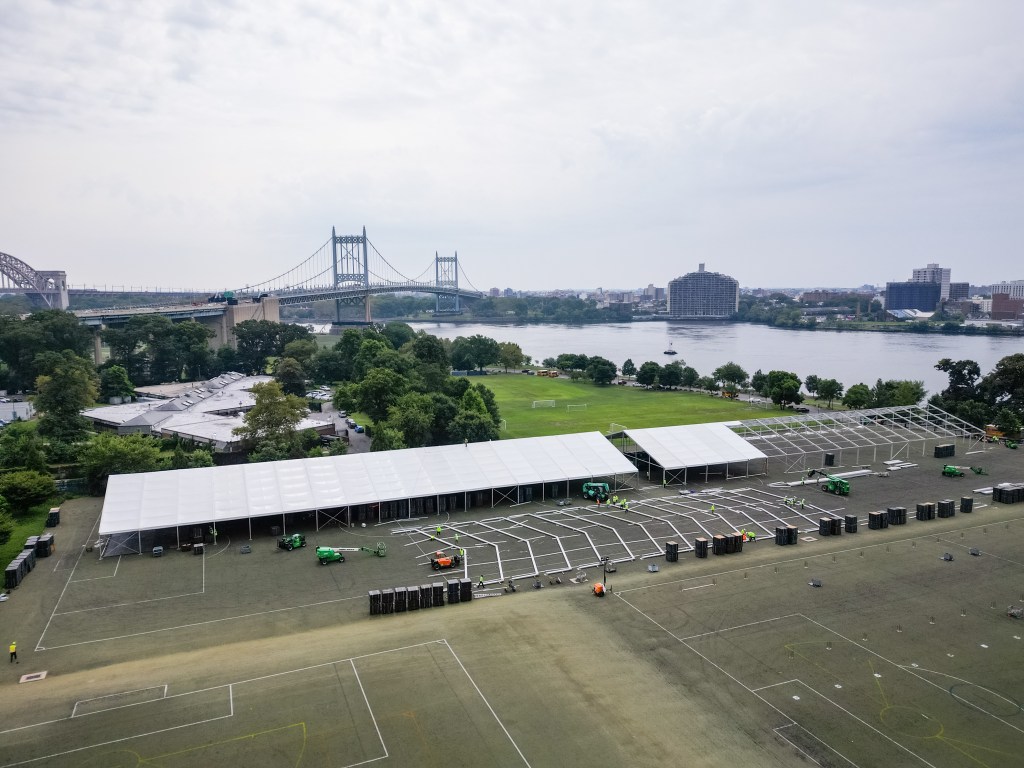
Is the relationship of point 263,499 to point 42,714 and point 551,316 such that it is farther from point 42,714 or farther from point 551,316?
point 551,316

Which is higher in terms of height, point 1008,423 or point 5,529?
point 1008,423

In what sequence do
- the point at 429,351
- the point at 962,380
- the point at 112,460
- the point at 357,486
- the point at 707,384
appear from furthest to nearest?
1. the point at 707,384
2. the point at 429,351
3. the point at 962,380
4. the point at 112,460
5. the point at 357,486

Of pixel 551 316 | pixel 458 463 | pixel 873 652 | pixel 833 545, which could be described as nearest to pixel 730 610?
pixel 873 652

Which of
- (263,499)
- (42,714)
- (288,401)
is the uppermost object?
(288,401)

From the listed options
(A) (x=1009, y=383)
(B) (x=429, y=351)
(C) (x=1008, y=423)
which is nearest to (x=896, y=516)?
(C) (x=1008, y=423)

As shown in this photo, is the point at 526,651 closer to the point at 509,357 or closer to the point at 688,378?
the point at 688,378

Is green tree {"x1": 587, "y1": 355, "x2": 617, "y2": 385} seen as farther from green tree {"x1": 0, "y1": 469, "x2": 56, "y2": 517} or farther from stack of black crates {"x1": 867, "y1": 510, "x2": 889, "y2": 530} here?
green tree {"x1": 0, "y1": 469, "x2": 56, "y2": 517}

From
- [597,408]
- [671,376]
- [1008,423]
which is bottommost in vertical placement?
[597,408]
